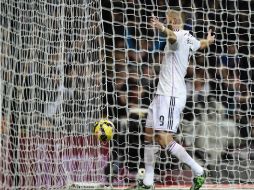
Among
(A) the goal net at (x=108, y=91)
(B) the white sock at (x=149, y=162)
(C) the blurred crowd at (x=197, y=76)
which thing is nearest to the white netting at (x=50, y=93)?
(A) the goal net at (x=108, y=91)

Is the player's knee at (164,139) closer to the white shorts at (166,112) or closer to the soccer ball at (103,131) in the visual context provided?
the white shorts at (166,112)

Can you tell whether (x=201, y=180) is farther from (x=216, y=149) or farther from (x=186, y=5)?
(x=186, y=5)

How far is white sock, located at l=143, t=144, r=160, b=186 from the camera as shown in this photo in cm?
748

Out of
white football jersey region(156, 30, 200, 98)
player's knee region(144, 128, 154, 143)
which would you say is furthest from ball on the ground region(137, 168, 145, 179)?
white football jersey region(156, 30, 200, 98)

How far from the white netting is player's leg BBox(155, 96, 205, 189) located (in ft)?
2.92

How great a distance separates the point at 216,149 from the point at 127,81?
1248mm

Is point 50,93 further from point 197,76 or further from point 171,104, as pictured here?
point 197,76

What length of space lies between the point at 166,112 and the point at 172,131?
0.62 feet

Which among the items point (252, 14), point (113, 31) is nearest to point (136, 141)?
point (113, 31)

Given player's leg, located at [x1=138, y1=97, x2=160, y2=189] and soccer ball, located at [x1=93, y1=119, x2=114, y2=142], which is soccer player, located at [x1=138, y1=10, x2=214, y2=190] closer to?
player's leg, located at [x1=138, y1=97, x2=160, y2=189]

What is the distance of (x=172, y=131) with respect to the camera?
742 centimetres

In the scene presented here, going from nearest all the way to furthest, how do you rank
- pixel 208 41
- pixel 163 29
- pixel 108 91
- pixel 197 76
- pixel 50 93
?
1. pixel 163 29
2. pixel 208 41
3. pixel 50 93
4. pixel 108 91
5. pixel 197 76

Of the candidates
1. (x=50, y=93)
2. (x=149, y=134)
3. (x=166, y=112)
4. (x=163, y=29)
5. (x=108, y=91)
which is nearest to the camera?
(x=163, y=29)

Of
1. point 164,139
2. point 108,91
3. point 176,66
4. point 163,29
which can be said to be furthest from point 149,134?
point 108,91
